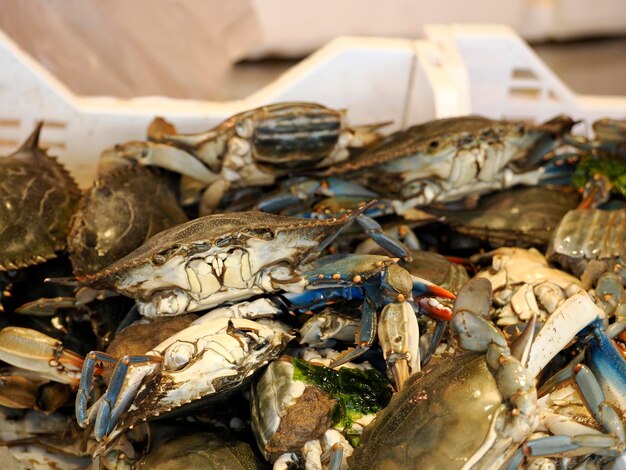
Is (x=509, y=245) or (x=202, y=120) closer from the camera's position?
(x=509, y=245)

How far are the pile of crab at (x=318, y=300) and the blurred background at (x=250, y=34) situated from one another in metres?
1.97

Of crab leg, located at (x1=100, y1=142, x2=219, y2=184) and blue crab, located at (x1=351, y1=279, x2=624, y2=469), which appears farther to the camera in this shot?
crab leg, located at (x1=100, y1=142, x2=219, y2=184)

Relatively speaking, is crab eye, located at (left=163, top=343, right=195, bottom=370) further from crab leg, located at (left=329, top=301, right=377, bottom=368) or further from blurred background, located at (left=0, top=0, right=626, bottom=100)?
blurred background, located at (left=0, top=0, right=626, bottom=100)

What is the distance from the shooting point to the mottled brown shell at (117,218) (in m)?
2.19

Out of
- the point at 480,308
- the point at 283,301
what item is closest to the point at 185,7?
the point at 283,301

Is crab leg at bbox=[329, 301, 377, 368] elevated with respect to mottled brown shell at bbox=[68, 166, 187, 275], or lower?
lower

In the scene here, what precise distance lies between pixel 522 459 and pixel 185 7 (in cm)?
408

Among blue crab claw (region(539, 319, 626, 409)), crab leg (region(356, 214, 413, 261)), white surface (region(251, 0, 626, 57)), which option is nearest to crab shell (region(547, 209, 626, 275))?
blue crab claw (region(539, 319, 626, 409))

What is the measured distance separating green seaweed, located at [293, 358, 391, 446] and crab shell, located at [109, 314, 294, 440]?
0.09 meters

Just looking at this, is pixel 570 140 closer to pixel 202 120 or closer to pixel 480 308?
pixel 480 308

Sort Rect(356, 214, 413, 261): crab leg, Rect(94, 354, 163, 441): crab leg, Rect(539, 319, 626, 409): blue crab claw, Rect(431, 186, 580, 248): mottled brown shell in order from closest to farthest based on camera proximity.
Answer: Rect(94, 354, 163, 441): crab leg < Rect(539, 319, 626, 409): blue crab claw < Rect(356, 214, 413, 261): crab leg < Rect(431, 186, 580, 248): mottled brown shell

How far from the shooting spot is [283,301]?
2.00 meters

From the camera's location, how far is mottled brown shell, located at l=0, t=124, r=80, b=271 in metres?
2.22

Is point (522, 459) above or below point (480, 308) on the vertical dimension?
below
